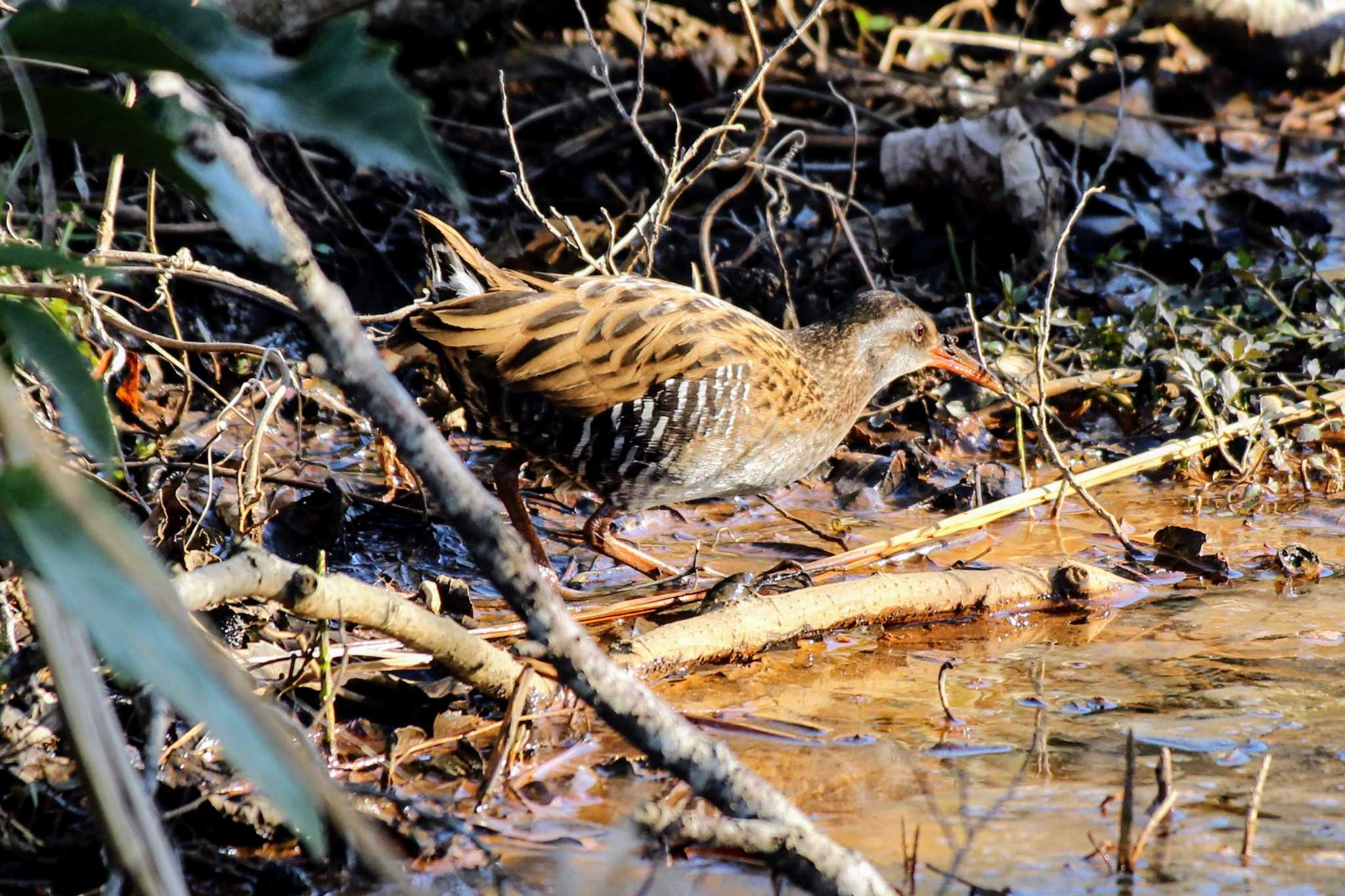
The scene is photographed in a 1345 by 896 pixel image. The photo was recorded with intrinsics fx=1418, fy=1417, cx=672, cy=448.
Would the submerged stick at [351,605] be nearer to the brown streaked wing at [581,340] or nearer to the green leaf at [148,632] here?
the green leaf at [148,632]

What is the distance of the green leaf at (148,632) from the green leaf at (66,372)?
30cm

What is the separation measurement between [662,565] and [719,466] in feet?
1.04

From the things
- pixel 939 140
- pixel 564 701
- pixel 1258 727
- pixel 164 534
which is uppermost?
pixel 939 140

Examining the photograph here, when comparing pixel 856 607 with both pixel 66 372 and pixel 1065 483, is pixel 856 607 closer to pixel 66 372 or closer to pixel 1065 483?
pixel 1065 483

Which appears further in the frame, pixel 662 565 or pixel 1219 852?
pixel 662 565

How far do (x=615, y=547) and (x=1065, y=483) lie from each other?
4.40 feet

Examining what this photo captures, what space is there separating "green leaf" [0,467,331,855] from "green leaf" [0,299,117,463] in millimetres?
301

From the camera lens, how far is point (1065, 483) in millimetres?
4168

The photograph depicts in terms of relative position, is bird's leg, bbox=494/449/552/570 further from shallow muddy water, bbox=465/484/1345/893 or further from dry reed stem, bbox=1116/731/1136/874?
dry reed stem, bbox=1116/731/1136/874

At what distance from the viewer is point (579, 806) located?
8.20ft

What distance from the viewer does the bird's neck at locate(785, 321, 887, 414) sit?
439 centimetres

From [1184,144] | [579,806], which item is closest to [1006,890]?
[579,806]

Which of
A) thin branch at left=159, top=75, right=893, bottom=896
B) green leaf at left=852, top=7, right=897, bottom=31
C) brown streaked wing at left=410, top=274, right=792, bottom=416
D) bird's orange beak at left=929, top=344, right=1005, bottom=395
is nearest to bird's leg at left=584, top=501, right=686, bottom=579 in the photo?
brown streaked wing at left=410, top=274, right=792, bottom=416

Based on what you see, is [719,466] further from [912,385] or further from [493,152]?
[493,152]
